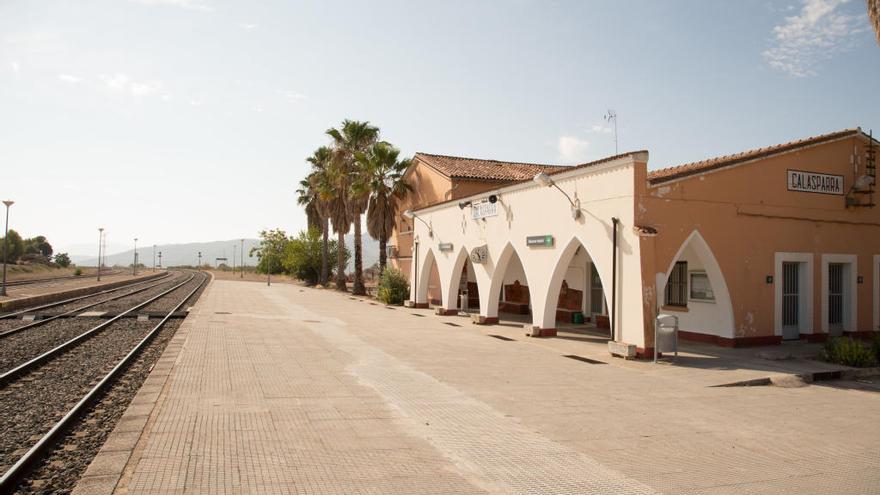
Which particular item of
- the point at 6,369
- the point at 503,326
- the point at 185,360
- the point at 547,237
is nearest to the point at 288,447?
the point at 185,360

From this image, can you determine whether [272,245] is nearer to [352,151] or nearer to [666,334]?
[352,151]

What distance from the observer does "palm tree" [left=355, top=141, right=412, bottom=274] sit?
33.4 metres

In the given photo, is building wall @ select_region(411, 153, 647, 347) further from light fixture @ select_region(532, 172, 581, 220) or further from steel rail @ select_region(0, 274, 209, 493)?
steel rail @ select_region(0, 274, 209, 493)

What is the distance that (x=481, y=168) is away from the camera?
3164cm

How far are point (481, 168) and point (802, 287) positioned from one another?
18.1m

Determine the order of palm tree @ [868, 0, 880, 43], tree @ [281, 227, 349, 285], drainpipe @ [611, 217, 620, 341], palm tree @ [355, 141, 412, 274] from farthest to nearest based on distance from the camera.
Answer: tree @ [281, 227, 349, 285], palm tree @ [355, 141, 412, 274], drainpipe @ [611, 217, 620, 341], palm tree @ [868, 0, 880, 43]

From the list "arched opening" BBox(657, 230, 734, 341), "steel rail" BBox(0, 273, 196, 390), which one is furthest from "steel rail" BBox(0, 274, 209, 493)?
"arched opening" BBox(657, 230, 734, 341)

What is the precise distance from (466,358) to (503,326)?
7159mm

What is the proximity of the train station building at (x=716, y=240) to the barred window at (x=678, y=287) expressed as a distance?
0.12 feet

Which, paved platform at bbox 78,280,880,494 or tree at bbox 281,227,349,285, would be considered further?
tree at bbox 281,227,349,285

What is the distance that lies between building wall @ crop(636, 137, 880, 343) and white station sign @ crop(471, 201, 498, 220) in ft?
20.2

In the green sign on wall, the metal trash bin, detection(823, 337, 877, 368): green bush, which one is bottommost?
detection(823, 337, 877, 368): green bush

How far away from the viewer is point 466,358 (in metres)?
13.0

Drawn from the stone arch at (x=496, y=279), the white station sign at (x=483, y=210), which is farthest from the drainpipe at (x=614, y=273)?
the white station sign at (x=483, y=210)
